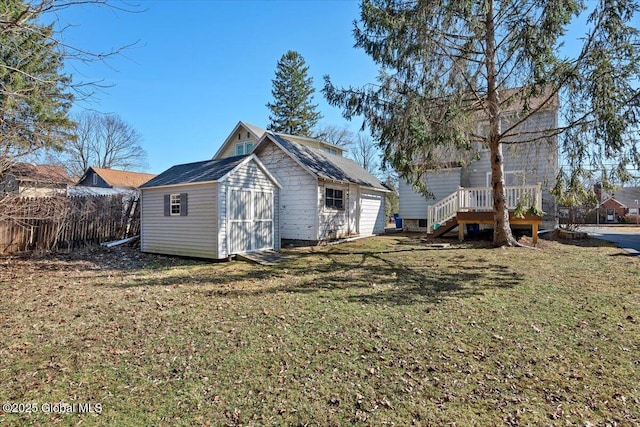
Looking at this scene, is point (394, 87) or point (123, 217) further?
point (123, 217)

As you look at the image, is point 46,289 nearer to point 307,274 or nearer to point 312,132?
point 307,274

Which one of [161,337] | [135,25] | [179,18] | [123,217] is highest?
[179,18]

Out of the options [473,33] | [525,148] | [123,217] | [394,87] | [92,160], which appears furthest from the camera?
[92,160]

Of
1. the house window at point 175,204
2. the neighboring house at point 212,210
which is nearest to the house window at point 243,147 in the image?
the neighboring house at point 212,210

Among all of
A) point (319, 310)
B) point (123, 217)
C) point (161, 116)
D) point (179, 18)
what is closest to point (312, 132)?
point (161, 116)

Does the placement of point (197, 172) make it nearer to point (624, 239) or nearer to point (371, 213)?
point (371, 213)

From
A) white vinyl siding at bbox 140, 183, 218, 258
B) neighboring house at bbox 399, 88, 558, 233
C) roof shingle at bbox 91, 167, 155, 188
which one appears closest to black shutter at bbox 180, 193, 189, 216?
white vinyl siding at bbox 140, 183, 218, 258

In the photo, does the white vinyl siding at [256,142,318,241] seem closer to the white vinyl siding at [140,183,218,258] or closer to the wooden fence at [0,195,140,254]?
the white vinyl siding at [140,183,218,258]

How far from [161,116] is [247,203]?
9.44 meters

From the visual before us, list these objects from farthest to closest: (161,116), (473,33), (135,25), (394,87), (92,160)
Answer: (92,160), (161,116), (394,87), (473,33), (135,25)

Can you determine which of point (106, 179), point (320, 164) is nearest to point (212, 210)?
point (320, 164)

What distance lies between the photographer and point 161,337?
4.58 m

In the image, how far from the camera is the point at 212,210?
10.5 meters

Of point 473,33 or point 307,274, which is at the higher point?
point 473,33
